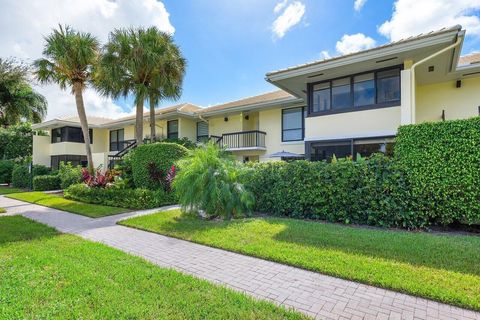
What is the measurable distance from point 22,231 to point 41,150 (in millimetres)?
24755

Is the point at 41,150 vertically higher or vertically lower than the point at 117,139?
lower

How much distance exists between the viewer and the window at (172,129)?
850 inches

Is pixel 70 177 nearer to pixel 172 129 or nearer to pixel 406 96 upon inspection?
pixel 172 129

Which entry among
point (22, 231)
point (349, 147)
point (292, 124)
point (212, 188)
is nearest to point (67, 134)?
point (292, 124)

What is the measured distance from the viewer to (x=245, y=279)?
4.04 metres

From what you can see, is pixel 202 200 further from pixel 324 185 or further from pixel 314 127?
pixel 314 127

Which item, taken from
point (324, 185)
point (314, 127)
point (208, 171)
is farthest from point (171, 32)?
point (324, 185)

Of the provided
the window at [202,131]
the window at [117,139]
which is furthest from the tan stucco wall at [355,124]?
the window at [117,139]

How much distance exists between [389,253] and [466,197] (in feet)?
9.84

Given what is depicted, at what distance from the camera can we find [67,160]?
86.0 ft

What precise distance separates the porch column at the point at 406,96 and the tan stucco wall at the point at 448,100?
9.69ft

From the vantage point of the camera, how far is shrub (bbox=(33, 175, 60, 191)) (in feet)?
61.0

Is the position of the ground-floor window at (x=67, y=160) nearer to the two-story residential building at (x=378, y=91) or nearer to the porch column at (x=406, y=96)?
the two-story residential building at (x=378, y=91)

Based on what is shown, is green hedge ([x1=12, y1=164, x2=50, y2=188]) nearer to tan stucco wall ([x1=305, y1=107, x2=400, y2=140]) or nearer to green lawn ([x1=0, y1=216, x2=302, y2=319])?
green lawn ([x1=0, y1=216, x2=302, y2=319])
